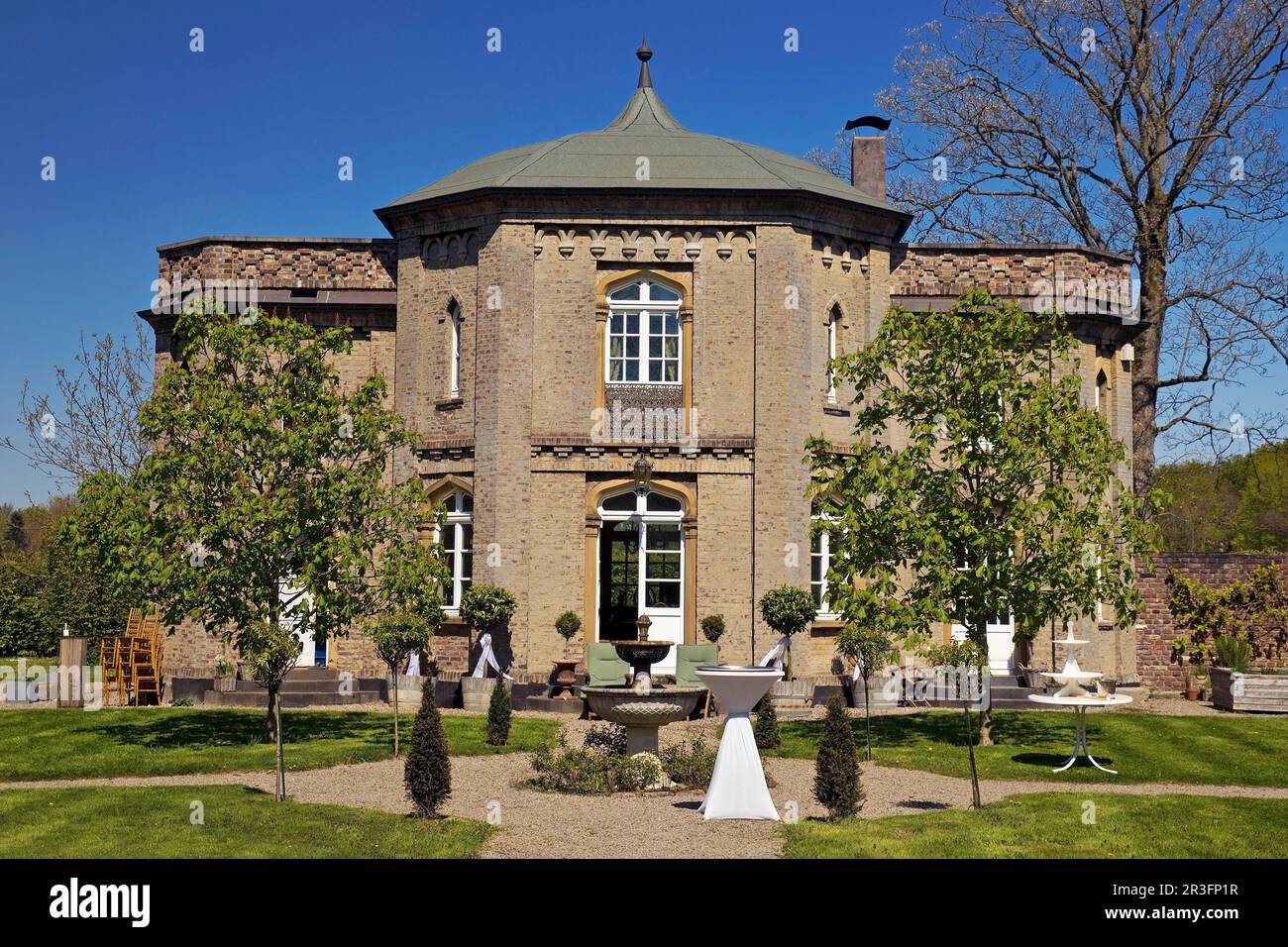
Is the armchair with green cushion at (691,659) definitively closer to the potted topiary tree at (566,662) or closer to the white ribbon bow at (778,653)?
the white ribbon bow at (778,653)

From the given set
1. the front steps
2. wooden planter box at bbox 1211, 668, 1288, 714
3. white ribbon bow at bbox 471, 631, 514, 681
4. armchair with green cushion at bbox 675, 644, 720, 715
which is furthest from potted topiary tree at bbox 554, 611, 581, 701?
wooden planter box at bbox 1211, 668, 1288, 714

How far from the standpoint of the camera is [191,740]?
18.8m

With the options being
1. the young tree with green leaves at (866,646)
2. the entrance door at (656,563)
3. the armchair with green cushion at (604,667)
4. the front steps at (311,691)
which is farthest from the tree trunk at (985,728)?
the front steps at (311,691)

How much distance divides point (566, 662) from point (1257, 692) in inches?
486

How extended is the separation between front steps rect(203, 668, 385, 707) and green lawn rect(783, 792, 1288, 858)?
13.4 metres

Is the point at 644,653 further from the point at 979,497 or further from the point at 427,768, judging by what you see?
the point at 427,768

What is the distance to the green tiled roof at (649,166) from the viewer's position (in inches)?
950

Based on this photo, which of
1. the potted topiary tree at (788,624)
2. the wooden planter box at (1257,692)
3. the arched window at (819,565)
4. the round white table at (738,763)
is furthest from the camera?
the arched window at (819,565)

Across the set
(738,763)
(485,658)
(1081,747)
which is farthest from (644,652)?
(1081,747)

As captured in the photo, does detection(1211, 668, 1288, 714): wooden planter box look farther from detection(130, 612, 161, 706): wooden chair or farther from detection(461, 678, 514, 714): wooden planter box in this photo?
detection(130, 612, 161, 706): wooden chair

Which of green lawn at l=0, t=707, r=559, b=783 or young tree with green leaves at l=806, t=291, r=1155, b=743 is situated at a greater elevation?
young tree with green leaves at l=806, t=291, r=1155, b=743

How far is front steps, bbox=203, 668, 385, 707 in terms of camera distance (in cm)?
→ 2378

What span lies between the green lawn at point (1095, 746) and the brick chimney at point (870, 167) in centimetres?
1101
